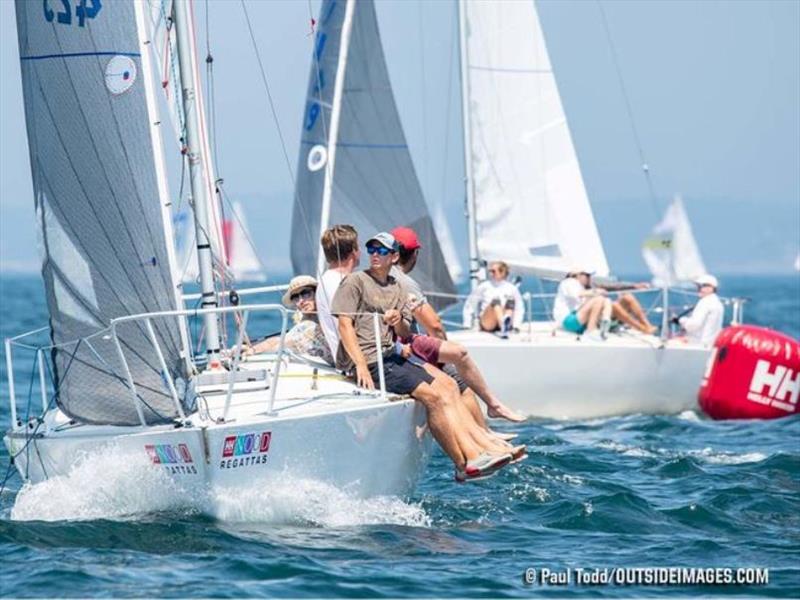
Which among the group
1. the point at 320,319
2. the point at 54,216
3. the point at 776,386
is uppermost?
the point at 54,216

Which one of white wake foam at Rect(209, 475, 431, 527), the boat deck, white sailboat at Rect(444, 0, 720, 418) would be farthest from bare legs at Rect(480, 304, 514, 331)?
white wake foam at Rect(209, 475, 431, 527)

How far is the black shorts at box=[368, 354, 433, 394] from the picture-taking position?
1013cm

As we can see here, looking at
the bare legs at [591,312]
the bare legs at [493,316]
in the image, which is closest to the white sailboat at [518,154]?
the bare legs at [591,312]

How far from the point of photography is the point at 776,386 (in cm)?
1725

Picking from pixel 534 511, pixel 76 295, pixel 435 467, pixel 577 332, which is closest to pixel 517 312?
pixel 577 332

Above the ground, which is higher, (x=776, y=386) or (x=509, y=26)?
(x=509, y=26)

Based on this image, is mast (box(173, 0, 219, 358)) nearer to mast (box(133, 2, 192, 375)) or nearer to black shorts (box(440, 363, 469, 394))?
mast (box(133, 2, 192, 375))

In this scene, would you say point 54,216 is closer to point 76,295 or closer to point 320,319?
point 76,295

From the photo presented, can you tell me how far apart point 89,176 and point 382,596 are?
3292mm

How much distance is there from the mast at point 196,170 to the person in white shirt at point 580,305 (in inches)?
321

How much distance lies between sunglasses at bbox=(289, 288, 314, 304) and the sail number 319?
2488 millimetres

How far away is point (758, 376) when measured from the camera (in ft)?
56.6

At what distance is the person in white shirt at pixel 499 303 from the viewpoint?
18172 mm

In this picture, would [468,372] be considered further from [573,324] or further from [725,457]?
[573,324]
